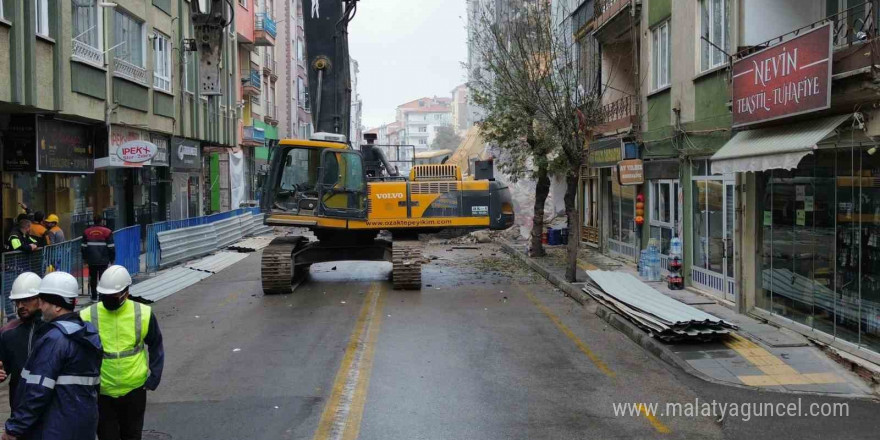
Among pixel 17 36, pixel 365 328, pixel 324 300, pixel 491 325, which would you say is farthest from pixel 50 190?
pixel 491 325

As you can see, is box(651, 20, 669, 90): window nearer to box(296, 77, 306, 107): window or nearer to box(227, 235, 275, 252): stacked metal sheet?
box(227, 235, 275, 252): stacked metal sheet

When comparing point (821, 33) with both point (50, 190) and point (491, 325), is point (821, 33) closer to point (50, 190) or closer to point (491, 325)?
point (491, 325)

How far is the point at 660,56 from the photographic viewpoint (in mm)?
17312

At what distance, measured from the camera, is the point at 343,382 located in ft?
27.5

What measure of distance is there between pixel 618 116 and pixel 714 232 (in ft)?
23.2

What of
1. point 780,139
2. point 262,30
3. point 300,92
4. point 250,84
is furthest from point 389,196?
point 300,92

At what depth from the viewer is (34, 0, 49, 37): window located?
52.2 feet

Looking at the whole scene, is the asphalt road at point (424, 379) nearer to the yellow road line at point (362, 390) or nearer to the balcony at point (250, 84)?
the yellow road line at point (362, 390)

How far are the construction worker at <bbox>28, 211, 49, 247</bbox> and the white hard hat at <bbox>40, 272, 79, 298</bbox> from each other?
425 inches

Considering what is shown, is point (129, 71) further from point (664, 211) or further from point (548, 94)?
point (664, 211)

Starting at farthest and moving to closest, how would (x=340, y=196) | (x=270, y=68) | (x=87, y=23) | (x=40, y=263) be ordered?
(x=270, y=68)
(x=87, y=23)
(x=340, y=196)
(x=40, y=263)

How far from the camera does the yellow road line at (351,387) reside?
6.72 m

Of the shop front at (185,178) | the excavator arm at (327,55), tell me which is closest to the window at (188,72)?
the shop front at (185,178)

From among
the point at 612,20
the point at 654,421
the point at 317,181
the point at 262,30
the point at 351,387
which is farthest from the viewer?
the point at 262,30
